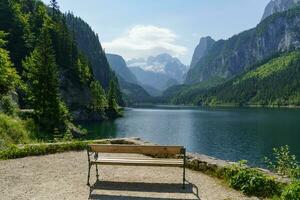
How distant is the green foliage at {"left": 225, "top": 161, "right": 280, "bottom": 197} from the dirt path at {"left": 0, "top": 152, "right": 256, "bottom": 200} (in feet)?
1.17

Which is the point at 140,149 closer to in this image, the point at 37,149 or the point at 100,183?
the point at 100,183

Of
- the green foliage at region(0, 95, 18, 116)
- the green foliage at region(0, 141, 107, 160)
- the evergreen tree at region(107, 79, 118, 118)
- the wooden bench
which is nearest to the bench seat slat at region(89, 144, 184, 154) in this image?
the wooden bench

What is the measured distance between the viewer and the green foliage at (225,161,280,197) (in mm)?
12742

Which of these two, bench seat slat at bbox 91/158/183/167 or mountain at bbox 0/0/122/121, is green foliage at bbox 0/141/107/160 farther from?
mountain at bbox 0/0/122/121

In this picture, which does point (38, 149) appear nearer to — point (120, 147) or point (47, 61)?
point (120, 147)

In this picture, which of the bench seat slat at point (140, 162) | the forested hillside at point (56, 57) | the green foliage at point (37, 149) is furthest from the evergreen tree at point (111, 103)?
the bench seat slat at point (140, 162)

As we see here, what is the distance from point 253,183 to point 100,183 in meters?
5.68

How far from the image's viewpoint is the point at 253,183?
12938mm

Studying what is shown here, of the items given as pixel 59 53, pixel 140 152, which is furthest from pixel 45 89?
pixel 59 53

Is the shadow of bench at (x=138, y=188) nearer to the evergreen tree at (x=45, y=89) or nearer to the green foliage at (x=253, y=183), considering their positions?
the green foliage at (x=253, y=183)

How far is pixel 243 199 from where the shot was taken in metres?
12.3

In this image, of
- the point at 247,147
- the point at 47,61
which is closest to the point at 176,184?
the point at 47,61

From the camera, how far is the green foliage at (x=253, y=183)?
12.7m

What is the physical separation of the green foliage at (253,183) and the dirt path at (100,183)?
0.36m
